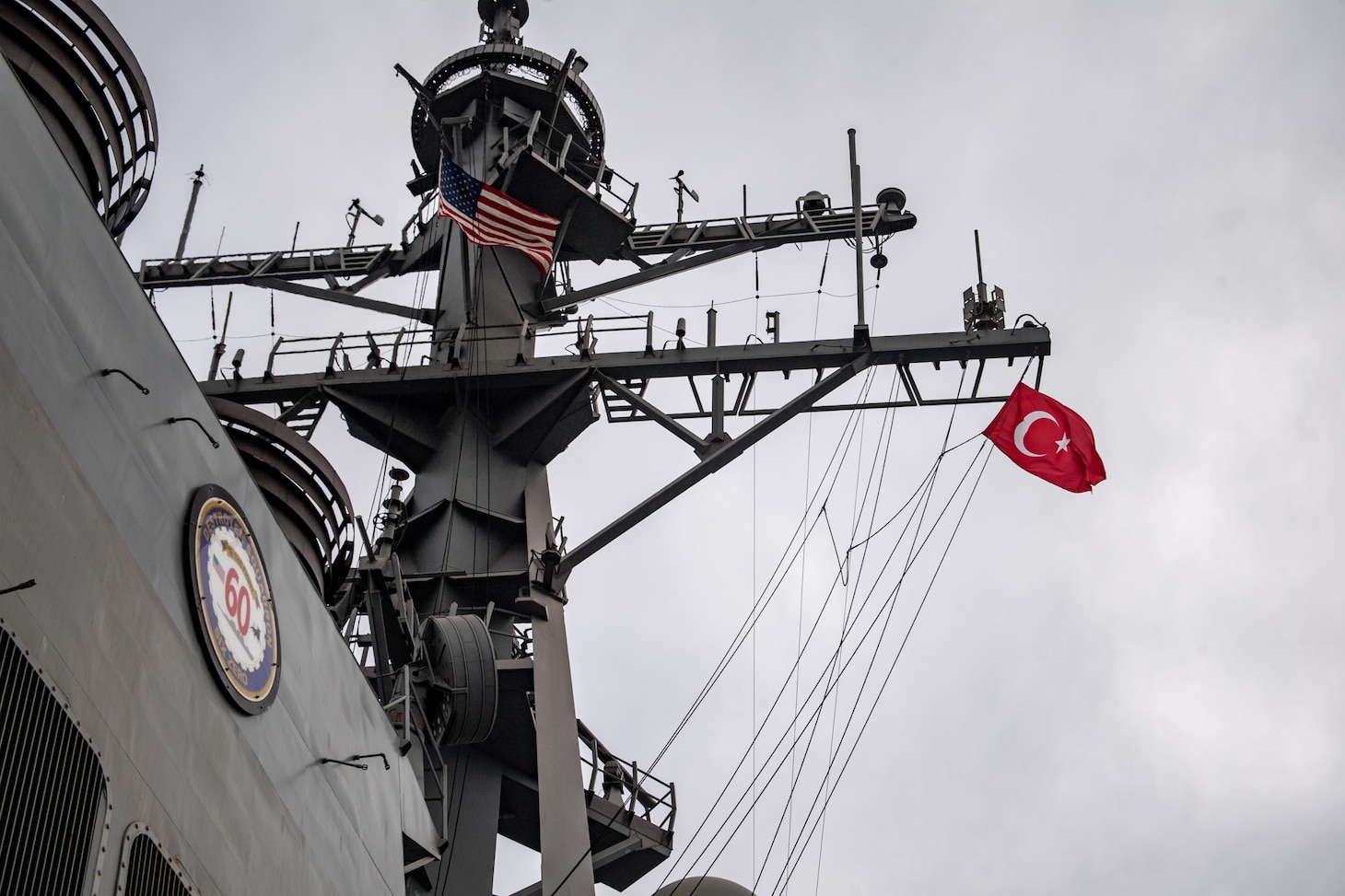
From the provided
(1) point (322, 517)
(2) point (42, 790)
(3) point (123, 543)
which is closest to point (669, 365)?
(1) point (322, 517)

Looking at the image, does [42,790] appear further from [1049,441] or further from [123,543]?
[1049,441]

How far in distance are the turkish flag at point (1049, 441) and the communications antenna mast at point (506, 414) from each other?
0.58m

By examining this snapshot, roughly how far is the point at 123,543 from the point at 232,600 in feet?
3.51

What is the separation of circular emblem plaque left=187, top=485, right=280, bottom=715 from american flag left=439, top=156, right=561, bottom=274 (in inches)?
302

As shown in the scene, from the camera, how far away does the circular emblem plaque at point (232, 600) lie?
5688 mm

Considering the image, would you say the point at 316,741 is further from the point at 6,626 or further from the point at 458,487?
the point at 458,487

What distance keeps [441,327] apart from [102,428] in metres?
9.78

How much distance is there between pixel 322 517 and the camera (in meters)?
9.43

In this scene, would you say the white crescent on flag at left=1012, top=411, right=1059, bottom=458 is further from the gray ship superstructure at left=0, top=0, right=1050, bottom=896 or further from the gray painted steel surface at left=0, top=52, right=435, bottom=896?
the gray painted steel surface at left=0, top=52, right=435, bottom=896

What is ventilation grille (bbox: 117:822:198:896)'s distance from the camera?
464cm

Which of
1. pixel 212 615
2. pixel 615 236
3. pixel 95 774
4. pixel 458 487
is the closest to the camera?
pixel 95 774

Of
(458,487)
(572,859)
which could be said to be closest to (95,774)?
(572,859)

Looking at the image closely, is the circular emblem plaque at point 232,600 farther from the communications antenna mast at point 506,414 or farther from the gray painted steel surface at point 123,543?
the communications antenna mast at point 506,414

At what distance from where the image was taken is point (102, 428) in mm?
4973
